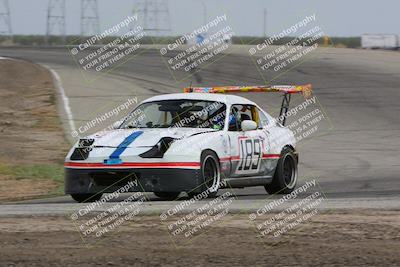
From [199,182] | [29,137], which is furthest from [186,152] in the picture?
[29,137]

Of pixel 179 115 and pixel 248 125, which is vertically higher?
pixel 179 115

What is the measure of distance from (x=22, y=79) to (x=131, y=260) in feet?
87.6

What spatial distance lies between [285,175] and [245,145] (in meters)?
1.22

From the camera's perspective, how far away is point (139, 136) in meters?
11.2

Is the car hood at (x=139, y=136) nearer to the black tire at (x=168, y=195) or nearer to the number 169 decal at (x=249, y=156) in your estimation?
the number 169 decal at (x=249, y=156)

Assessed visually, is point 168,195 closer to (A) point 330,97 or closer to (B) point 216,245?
(B) point 216,245

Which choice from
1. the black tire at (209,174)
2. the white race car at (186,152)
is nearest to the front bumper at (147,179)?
the white race car at (186,152)

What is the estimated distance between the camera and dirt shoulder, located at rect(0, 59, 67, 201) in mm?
14562

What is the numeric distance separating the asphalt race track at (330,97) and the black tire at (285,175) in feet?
0.65

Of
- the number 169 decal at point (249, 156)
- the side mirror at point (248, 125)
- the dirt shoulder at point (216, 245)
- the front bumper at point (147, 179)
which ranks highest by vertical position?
the dirt shoulder at point (216, 245)

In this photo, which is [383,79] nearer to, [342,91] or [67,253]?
[342,91]

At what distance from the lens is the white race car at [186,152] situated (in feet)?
35.4

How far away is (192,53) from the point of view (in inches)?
1692

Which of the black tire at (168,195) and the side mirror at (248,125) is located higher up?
the side mirror at (248,125)
